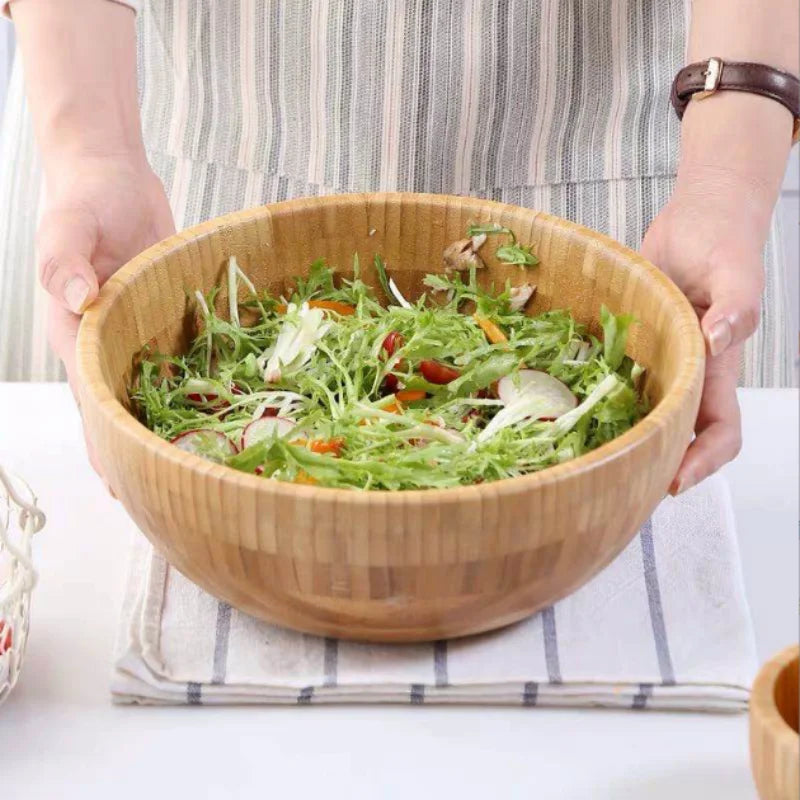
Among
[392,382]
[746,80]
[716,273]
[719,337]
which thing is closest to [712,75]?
[746,80]

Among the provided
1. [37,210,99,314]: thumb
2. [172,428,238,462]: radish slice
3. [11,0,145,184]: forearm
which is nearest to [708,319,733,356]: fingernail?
[172,428,238,462]: radish slice

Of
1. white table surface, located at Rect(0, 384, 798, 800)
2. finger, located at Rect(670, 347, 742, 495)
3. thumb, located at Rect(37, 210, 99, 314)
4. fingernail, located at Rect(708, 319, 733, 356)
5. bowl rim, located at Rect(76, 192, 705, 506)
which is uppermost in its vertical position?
thumb, located at Rect(37, 210, 99, 314)

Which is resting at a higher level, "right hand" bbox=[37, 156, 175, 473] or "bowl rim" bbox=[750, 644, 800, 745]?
"right hand" bbox=[37, 156, 175, 473]

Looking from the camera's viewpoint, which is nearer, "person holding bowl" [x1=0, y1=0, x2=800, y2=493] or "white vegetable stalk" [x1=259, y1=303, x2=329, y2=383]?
"white vegetable stalk" [x1=259, y1=303, x2=329, y2=383]

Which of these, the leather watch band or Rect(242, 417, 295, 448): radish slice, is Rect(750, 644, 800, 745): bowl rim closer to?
Rect(242, 417, 295, 448): radish slice

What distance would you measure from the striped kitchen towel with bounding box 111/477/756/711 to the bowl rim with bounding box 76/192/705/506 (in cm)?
16

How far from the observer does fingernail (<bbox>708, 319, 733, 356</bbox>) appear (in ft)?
3.86

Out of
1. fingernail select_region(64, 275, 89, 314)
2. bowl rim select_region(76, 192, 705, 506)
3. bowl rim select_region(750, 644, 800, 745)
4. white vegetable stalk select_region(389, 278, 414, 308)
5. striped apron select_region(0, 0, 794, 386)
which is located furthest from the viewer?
striped apron select_region(0, 0, 794, 386)

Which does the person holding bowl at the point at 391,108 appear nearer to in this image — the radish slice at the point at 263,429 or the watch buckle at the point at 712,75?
the watch buckle at the point at 712,75

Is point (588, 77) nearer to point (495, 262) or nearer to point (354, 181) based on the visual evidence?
point (354, 181)

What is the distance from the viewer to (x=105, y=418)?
3.35 feet

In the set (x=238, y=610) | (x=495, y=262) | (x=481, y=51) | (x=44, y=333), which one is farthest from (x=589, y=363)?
(x=44, y=333)

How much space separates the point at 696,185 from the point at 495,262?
23 centimetres

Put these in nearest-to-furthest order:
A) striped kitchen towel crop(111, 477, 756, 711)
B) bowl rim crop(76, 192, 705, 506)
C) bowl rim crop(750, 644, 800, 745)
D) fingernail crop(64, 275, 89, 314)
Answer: bowl rim crop(750, 644, 800, 745) < bowl rim crop(76, 192, 705, 506) < striped kitchen towel crop(111, 477, 756, 711) < fingernail crop(64, 275, 89, 314)
